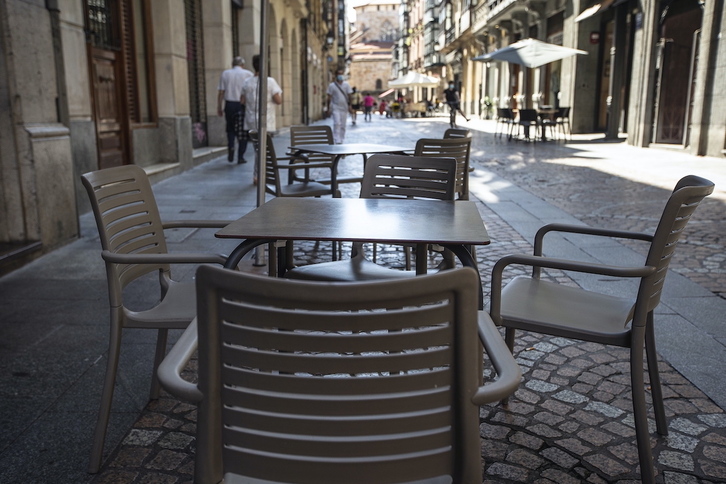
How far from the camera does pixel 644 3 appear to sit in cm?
1536

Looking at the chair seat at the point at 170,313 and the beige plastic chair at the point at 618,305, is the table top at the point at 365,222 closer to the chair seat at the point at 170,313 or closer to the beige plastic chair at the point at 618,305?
the beige plastic chair at the point at 618,305

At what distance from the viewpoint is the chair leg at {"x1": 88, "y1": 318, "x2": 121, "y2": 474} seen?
2.30 meters

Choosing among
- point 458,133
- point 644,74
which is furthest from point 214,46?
point 644,74

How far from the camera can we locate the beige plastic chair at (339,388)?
1232 millimetres

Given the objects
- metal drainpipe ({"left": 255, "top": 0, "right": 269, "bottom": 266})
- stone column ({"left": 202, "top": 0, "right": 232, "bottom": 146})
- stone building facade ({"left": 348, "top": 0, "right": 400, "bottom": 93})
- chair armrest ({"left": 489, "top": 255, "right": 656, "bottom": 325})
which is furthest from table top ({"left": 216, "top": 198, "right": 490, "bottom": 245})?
stone building facade ({"left": 348, "top": 0, "right": 400, "bottom": 93})

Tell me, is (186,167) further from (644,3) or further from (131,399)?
(644,3)

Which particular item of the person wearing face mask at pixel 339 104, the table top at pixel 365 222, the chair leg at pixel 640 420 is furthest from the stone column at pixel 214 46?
the chair leg at pixel 640 420

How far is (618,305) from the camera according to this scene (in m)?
2.66

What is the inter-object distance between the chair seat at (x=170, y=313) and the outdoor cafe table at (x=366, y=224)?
0.32m

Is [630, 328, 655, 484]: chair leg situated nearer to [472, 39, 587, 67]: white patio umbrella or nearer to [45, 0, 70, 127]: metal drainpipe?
[45, 0, 70, 127]: metal drainpipe

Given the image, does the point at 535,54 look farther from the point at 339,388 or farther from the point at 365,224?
the point at 339,388

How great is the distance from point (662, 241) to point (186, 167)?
381 inches

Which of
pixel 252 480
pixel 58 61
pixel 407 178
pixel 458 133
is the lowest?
pixel 252 480

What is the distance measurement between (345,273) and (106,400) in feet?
3.84
